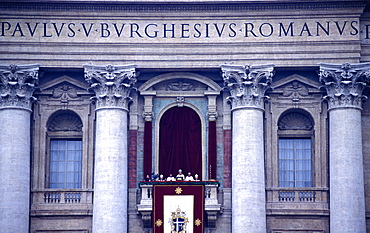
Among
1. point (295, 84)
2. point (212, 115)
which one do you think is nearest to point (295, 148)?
point (295, 84)

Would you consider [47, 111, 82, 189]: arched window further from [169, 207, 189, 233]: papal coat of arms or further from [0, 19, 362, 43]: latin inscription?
[169, 207, 189, 233]: papal coat of arms

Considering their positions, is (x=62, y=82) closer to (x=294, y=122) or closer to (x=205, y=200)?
(x=205, y=200)

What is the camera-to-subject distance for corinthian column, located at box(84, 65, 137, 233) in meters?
57.6

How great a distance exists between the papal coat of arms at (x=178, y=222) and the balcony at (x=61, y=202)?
4.24m

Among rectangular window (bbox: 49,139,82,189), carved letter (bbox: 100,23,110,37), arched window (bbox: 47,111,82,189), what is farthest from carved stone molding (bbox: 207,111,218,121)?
rectangular window (bbox: 49,139,82,189)

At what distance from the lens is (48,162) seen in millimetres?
59906

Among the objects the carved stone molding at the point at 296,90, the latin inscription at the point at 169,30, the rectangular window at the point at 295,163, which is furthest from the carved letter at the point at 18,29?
the rectangular window at the point at 295,163

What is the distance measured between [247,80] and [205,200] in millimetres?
6413

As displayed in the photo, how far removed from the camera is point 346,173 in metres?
57.5

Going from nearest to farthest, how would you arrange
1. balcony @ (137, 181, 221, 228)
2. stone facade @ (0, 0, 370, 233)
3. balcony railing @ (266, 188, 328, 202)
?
1. balcony @ (137, 181, 221, 228)
2. stone facade @ (0, 0, 370, 233)
3. balcony railing @ (266, 188, 328, 202)

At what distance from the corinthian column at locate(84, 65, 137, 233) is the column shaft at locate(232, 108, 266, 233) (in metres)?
5.51

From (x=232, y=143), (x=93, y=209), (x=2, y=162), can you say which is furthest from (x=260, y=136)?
(x=2, y=162)

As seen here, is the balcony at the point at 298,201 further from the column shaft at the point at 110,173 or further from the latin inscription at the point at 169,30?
the latin inscription at the point at 169,30

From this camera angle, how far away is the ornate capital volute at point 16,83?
58.8 m
